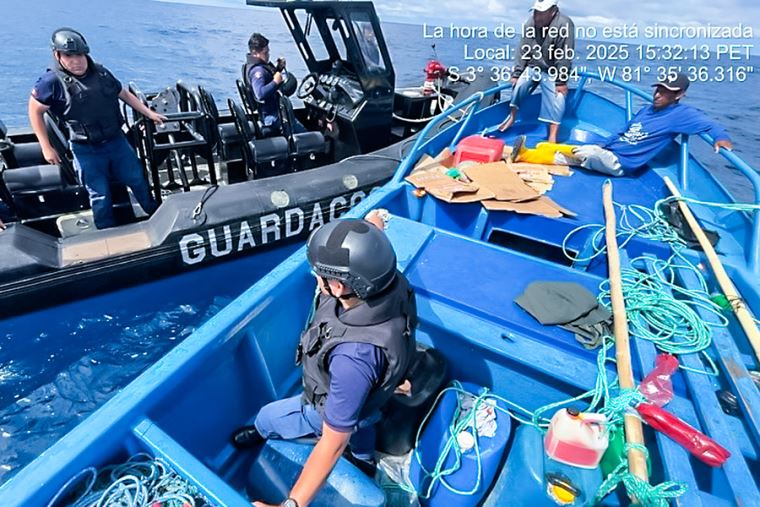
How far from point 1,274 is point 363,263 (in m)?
2.92

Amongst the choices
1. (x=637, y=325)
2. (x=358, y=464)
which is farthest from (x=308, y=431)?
(x=637, y=325)

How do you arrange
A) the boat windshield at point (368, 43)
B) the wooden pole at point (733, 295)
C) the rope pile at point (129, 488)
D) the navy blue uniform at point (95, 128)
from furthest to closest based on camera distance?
the boat windshield at point (368, 43)
the navy blue uniform at point (95, 128)
the wooden pole at point (733, 295)
the rope pile at point (129, 488)

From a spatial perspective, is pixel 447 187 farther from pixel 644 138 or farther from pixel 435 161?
pixel 644 138

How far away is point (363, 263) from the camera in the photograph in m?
1.40

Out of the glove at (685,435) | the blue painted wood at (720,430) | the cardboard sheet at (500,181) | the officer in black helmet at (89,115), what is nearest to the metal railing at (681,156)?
the cardboard sheet at (500,181)

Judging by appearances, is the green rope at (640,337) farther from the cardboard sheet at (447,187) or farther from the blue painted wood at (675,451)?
the cardboard sheet at (447,187)

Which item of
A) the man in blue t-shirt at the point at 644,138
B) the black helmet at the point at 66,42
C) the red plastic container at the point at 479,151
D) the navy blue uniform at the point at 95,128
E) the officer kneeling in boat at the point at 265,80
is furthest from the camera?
the officer kneeling in boat at the point at 265,80

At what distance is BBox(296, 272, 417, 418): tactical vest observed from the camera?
1443mm

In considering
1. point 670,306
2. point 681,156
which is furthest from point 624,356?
point 681,156

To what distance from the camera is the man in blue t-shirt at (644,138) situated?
412cm

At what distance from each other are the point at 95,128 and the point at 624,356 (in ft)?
12.8

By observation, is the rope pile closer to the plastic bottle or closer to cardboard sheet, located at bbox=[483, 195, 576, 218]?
the plastic bottle

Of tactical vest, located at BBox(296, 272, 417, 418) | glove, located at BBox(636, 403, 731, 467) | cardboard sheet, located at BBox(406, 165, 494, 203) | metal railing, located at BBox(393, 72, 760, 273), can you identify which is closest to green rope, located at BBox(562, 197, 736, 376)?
metal railing, located at BBox(393, 72, 760, 273)

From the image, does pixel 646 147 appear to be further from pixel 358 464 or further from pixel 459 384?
pixel 358 464
